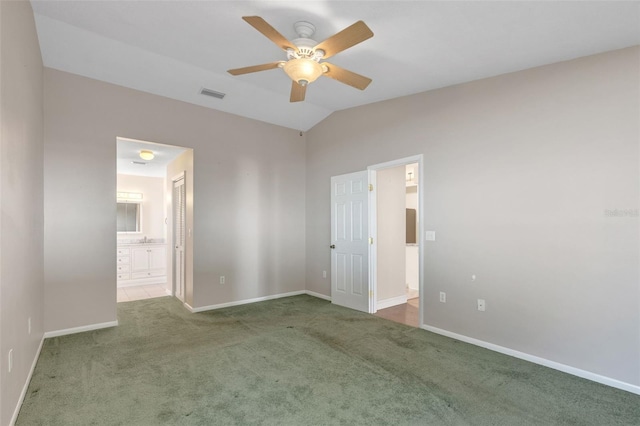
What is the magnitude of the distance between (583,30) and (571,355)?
2749 millimetres

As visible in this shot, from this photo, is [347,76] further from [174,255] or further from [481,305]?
[174,255]

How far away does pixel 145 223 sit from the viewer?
766 centimetres

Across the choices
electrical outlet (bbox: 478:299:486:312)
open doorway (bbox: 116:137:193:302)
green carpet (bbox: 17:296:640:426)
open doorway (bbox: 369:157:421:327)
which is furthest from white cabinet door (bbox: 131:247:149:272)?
electrical outlet (bbox: 478:299:486:312)

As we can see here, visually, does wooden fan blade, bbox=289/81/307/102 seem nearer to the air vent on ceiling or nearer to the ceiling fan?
the ceiling fan

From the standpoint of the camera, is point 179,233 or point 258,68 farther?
point 179,233

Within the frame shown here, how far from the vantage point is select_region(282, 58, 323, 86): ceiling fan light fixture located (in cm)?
244

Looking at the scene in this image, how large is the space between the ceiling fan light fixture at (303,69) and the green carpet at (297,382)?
254 centimetres

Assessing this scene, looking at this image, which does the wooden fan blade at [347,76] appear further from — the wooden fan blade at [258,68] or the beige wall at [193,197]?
the beige wall at [193,197]

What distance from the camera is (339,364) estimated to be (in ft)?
9.70

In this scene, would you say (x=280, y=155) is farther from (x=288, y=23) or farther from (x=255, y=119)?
(x=288, y=23)

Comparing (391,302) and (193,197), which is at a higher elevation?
(193,197)

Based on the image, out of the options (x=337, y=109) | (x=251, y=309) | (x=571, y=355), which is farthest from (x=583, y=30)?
(x=251, y=309)

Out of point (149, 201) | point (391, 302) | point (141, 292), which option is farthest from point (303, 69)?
point (149, 201)

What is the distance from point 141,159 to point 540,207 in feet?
20.5
